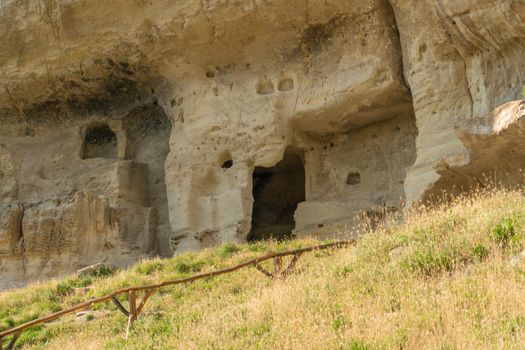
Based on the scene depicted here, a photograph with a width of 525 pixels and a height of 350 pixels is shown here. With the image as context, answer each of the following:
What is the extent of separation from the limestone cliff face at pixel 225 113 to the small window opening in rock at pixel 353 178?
4 cm

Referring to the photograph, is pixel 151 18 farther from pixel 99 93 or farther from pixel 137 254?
pixel 137 254

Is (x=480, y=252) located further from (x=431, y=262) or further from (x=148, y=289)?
(x=148, y=289)

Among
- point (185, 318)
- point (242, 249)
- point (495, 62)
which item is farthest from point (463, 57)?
point (185, 318)

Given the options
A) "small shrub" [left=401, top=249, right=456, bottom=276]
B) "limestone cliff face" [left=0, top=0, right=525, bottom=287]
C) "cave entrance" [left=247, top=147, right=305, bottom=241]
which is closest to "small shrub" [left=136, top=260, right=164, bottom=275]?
"limestone cliff face" [left=0, top=0, right=525, bottom=287]

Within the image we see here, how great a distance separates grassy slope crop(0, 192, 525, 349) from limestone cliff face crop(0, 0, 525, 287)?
2.89 meters

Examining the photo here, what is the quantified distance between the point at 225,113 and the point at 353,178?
9.51 ft

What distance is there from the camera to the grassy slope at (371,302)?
16.6ft

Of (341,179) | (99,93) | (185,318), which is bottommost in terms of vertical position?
(185,318)

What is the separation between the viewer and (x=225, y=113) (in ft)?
46.8

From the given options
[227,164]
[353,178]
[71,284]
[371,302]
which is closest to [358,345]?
[371,302]

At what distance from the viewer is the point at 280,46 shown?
1399 cm

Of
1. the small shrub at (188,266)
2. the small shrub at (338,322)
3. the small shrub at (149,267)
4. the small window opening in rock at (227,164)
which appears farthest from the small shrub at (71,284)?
the small shrub at (338,322)

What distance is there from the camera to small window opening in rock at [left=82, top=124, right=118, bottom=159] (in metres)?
17.5

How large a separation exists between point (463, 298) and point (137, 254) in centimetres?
1051
